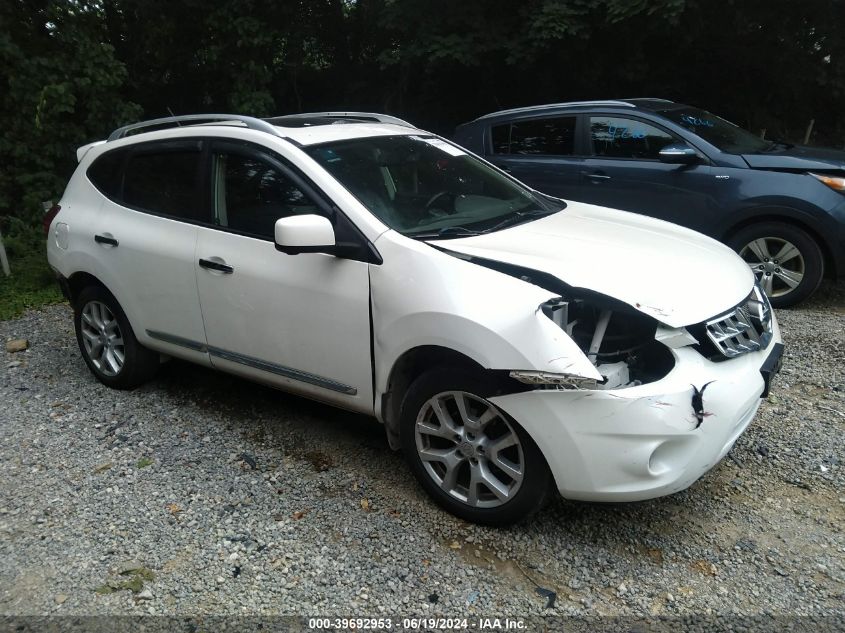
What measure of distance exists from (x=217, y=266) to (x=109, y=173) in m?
1.42

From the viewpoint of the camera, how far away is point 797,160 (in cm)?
579

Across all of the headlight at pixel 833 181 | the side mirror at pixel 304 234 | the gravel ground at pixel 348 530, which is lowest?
the gravel ground at pixel 348 530

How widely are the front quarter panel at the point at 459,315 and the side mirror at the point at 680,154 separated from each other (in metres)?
3.79

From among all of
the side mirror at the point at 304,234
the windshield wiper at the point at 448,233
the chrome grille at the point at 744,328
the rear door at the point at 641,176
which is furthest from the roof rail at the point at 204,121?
the rear door at the point at 641,176

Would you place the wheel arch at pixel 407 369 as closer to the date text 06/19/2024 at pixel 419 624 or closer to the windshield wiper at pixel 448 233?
the windshield wiper at pixel 448 233

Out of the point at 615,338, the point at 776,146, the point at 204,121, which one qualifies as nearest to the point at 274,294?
the point at 204,121

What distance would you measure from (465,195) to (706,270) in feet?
4.39

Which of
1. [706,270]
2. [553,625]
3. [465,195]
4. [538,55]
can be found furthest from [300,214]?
[538,55]

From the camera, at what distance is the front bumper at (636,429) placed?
2.62 meters

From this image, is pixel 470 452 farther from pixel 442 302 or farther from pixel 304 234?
pixel 304 234

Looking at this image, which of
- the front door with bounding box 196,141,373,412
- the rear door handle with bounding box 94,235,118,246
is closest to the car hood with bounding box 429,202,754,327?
the front door with bounding box 196,141,373,412

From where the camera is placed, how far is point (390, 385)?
3205 mm

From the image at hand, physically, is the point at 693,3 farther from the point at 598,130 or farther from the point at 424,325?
the point at 424,325

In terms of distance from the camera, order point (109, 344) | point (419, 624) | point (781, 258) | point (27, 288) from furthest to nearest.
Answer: point (27, 288)
point (781, 258)
point (109, 344)
point (419, 624)
